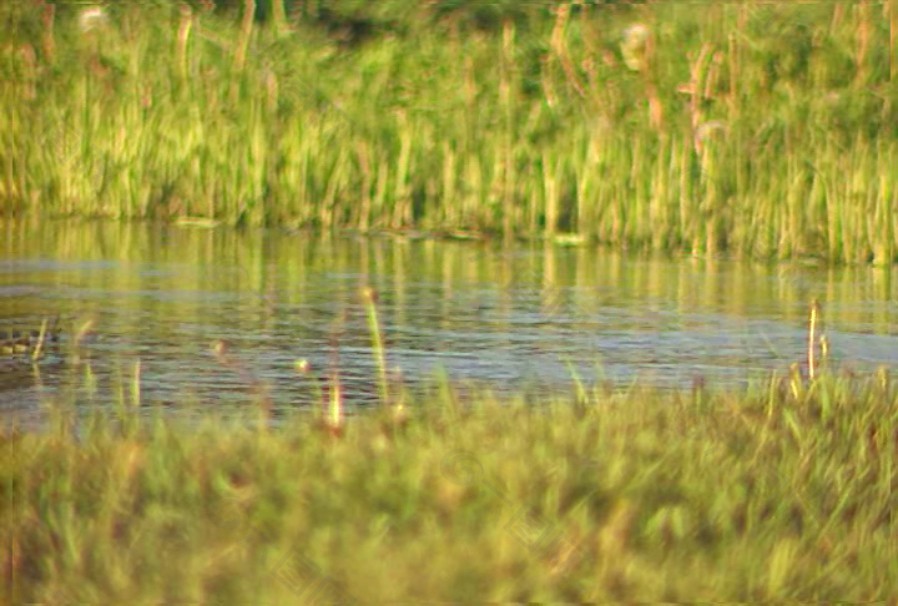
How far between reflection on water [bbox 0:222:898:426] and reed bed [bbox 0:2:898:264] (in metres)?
0.49

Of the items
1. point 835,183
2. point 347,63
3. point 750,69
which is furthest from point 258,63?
point 835,183

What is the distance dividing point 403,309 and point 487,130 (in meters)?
4.36

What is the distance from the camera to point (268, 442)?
15.8 feet

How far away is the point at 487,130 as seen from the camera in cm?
1230

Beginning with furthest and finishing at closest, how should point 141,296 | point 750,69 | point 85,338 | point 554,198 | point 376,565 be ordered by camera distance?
1. point 750,69
2. point 554,198
3. point 141,296
4. point 85,338
5. point 376,565

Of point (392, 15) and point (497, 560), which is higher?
point (392, 15)

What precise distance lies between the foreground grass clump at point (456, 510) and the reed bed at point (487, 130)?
532cm

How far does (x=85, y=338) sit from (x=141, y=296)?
1.21 m

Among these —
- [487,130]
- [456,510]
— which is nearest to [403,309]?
[456,510]

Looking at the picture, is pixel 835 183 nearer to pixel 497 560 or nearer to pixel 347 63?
pixel 347 63

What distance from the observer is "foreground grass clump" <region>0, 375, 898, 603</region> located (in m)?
3.95

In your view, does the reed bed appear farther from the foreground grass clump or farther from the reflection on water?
the foreground grass clump

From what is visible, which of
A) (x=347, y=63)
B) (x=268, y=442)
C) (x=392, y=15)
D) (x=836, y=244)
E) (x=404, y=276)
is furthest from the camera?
(x=392, y=15)

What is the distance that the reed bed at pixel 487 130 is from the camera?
10.7 m
